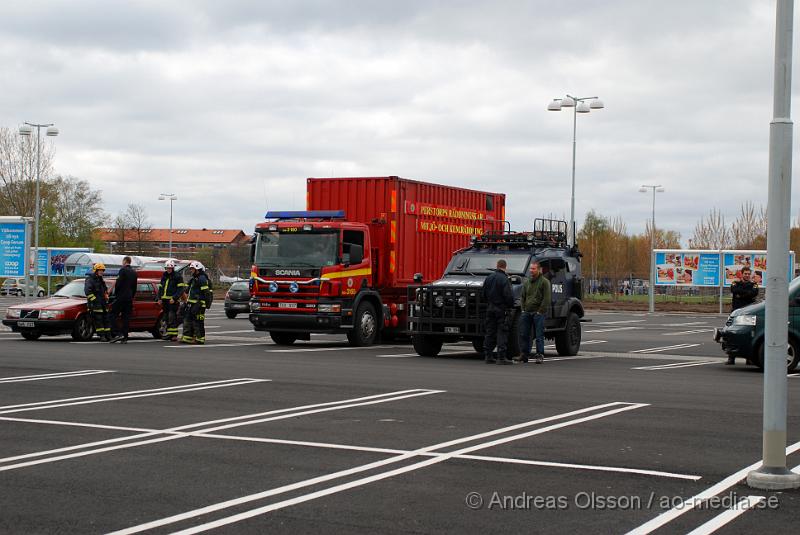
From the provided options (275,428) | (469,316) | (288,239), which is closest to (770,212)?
(275,428)

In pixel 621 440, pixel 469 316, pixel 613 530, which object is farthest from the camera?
pixel 469 316

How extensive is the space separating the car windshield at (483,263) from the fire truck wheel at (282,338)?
492cm

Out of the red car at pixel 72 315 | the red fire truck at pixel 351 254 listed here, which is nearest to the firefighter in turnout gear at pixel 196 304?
the red fire truck at pixel 351 254

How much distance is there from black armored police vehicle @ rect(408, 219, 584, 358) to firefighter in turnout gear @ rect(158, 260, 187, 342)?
5.74 m

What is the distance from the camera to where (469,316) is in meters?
20.3

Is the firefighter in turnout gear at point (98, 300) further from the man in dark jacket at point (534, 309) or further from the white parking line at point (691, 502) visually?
the white parking line at point (691, 502)

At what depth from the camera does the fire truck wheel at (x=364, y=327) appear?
23.3 m

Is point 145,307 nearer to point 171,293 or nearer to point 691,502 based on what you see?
point 171,293

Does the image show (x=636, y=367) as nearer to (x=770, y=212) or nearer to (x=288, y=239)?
(x=288, y=239)

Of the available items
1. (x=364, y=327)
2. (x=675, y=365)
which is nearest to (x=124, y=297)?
(x=364, y=327)

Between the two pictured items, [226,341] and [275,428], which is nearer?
[275,428]

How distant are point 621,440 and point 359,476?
2.99 meters

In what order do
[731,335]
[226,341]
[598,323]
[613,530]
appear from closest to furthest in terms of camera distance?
[613,530] < [731,335] < [226,341] < [598,323]

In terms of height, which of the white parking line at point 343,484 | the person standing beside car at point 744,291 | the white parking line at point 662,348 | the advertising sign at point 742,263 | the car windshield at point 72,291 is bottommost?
the white parking line at point 662,348
